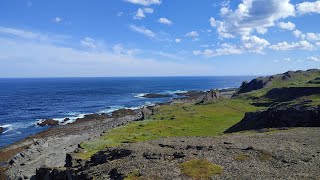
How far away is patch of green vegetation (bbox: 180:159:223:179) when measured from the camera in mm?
41744

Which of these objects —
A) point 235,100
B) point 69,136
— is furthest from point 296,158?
point 235,100

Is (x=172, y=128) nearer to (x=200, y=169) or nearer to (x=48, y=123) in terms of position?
(x=200, y=169)

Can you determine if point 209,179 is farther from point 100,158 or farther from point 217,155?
point 100,158

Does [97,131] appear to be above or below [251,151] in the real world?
below

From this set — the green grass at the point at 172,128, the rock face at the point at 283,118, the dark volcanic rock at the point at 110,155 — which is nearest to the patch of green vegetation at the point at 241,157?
the dark volcanic rock at the point at 110,155

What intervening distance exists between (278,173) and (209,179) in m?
7.96

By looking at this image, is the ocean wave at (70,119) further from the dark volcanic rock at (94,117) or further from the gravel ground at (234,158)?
the gravel ground at (234,158)

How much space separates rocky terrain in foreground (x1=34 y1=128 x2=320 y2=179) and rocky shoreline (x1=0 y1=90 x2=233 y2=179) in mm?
20068

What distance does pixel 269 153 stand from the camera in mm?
48062

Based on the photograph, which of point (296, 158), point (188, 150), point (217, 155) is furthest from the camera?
point (188, 150)

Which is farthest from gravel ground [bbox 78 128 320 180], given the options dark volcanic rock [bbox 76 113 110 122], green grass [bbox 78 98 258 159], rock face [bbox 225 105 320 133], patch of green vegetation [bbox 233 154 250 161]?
dark volcanic rock [bbox 76 113 110 122]

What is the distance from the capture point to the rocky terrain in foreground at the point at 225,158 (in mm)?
41969

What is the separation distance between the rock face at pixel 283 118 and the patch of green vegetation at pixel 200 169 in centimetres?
3394

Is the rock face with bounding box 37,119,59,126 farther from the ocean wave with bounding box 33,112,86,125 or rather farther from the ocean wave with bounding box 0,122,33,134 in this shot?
the ocean wave with bounding box 0,122,33,134
